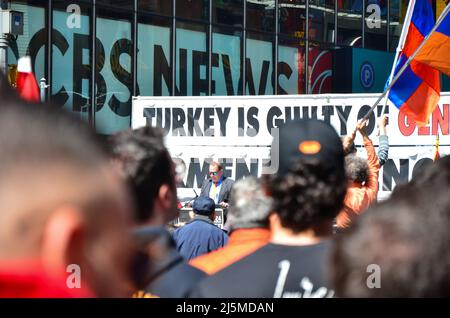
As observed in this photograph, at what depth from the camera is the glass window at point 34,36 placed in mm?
17062

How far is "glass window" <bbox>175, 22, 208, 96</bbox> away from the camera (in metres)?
20.4

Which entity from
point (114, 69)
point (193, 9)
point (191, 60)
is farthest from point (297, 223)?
point (193, 9)

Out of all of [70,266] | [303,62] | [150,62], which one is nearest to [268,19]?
[303,62]

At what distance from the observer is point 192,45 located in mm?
20797

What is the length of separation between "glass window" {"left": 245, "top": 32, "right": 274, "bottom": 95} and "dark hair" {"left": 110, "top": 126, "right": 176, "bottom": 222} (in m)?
18.9

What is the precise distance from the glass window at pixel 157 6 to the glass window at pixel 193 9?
24 cm

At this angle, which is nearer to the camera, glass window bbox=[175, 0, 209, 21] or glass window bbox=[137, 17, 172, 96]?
glass window bbox=[137, 17, 172, 96]

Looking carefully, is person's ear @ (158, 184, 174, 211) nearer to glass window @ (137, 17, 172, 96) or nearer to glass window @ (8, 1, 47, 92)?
glass window @ (8, 1, 47, 92)

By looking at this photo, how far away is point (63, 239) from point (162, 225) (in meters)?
1.84

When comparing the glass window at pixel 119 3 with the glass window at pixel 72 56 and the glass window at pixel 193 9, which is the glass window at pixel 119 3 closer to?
the glass window at pixel 72 56

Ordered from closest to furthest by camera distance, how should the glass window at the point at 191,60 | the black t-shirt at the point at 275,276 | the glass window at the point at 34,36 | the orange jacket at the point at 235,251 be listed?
1. the black t-shirt at the point at 275,276
2. the orange jacket at the point at 235,251
3. the glass window at the point at 34,36
4. the glass window at the point at 191,60

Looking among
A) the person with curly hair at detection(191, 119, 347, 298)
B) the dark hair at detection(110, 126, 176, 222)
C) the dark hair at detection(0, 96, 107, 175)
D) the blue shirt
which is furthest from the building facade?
the dark hair at detection(0, 96, 107, 175)

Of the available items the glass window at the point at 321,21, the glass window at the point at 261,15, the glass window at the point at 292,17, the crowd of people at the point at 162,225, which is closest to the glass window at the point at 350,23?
the glass window at the point at 321,21

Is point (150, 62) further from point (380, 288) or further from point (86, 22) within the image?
point (380, 288)
